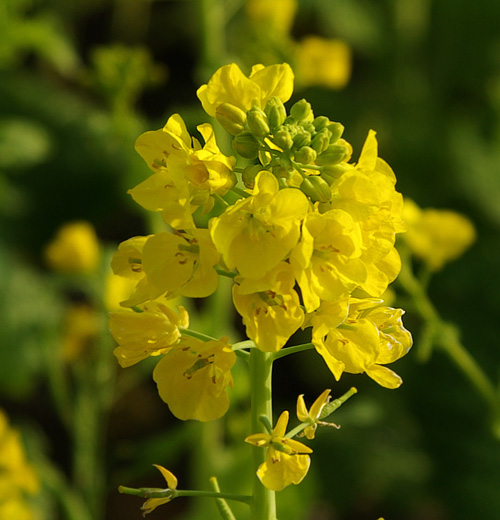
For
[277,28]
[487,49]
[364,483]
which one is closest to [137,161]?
[277,28]

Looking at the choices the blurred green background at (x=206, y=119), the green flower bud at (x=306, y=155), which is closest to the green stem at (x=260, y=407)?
the green flower bud at (x=306, y=155)

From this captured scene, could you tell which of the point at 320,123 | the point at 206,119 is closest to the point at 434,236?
the point at 206,119

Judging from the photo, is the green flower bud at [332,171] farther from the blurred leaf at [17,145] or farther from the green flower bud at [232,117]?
the blurred leaf at [17,145]

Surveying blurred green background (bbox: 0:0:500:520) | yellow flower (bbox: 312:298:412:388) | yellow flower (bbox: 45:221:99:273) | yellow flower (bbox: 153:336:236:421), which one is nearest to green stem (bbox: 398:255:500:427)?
blurred green background (bbox: 0:0:500:520)

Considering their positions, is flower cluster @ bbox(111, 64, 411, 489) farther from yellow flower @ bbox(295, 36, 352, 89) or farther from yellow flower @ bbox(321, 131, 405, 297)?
yellow flower @ bbox(295, 36, 352, 89)

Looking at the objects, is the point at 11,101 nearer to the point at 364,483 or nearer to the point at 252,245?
the point at 364,483

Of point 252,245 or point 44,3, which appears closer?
point 252,245
